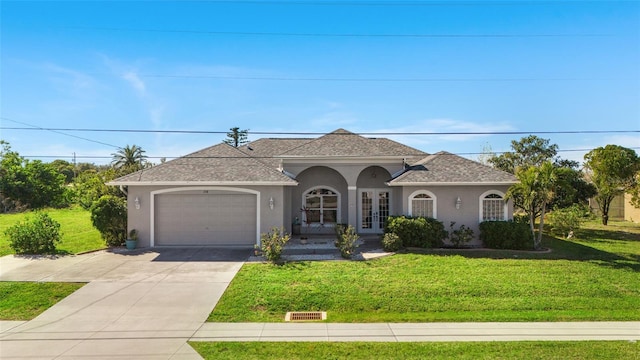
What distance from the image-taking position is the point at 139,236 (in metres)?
16.0

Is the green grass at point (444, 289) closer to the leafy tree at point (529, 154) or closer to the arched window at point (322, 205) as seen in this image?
the arched window at point (322, 205)

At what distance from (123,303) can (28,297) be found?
2.92 meters

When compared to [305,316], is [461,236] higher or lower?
higher

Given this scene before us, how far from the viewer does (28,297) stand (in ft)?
33.2

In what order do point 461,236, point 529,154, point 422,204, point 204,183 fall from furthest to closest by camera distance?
point 529,154 < point 422,204 < point 461,236 < point 204,183

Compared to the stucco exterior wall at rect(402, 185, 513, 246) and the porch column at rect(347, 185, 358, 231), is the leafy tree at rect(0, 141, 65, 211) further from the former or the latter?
the stucco exterior wall at rect(402, 185, 513, 246)

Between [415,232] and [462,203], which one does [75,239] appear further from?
[462,203]

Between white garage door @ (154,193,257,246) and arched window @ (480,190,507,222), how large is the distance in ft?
33.8

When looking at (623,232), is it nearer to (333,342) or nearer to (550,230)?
(550,230)

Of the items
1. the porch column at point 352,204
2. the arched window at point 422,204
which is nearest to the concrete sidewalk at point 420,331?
the arched window at point 422,204

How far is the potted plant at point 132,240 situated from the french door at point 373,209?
10.9 m

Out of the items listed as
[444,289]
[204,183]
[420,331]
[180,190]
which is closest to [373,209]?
[204,183]

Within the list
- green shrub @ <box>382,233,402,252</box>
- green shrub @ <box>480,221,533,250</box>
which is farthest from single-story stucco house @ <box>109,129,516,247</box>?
green shrub @ <box>382,233,402,252</box>

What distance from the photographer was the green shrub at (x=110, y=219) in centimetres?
1593
